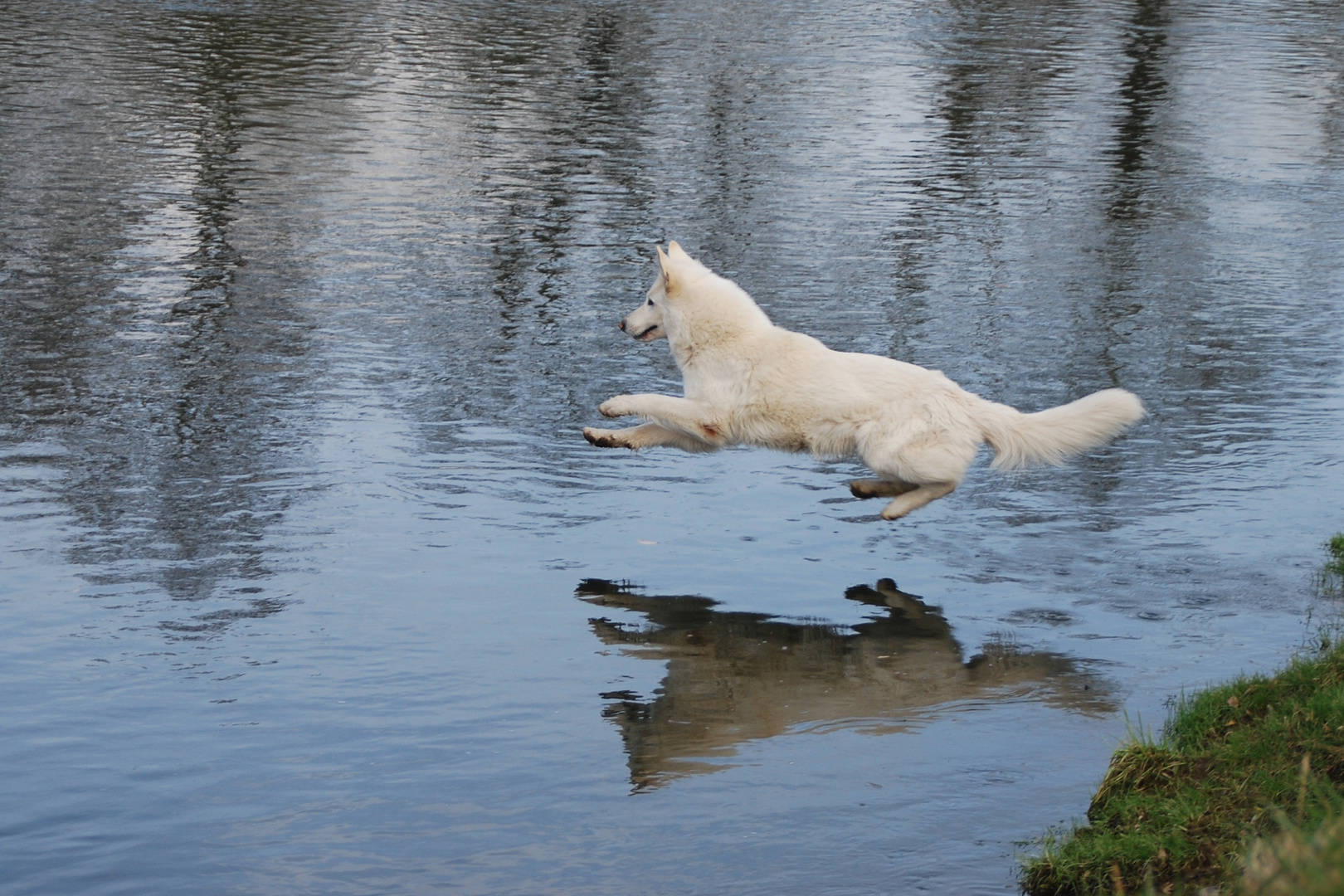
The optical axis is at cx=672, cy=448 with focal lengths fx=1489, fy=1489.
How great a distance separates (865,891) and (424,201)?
13121 mm

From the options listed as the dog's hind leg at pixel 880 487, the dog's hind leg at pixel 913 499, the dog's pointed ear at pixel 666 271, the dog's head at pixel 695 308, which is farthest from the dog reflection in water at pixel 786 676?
the dog's pointed ear at pixel 666 271

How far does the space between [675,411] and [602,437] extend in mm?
473

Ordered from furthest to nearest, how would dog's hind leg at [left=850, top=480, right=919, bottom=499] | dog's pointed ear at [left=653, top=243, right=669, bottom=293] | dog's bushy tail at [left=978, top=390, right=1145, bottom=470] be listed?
dog's pointed ear at [left=653, top=243, right=669, bottom=293] → dog's hind leg at [left=850, top=480, right=919, bottom=499] → dog's bushy tail at [left=978, top=390, right=1145, bottom=470]

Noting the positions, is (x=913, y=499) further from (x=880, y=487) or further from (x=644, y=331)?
(x=644, y=331)

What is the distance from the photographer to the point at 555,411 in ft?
35.1

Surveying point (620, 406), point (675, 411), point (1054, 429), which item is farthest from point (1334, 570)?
point (620, 406)

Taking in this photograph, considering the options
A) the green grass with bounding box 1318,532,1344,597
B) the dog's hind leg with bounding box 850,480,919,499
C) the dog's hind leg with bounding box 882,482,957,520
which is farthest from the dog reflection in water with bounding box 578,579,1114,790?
the green grass with bounding box 1318,532,1344,597

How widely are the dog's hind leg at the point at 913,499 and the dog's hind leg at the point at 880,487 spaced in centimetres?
13

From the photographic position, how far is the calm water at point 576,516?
579cm

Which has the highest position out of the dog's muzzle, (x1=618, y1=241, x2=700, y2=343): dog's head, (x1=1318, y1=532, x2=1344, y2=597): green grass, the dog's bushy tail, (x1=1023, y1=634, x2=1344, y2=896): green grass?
(x1=618, y1=241, x2=700, y2=343): dog's head

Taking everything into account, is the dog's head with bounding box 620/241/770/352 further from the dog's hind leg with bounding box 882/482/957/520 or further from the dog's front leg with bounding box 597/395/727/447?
the dog's hind leg with bounding box 882/482/957/520

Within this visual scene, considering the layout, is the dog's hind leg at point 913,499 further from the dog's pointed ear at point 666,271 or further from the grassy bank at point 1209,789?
the grassy bank at point 1209,789

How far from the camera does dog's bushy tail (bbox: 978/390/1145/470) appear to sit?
26.3ft

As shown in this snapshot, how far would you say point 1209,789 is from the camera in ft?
17.7
